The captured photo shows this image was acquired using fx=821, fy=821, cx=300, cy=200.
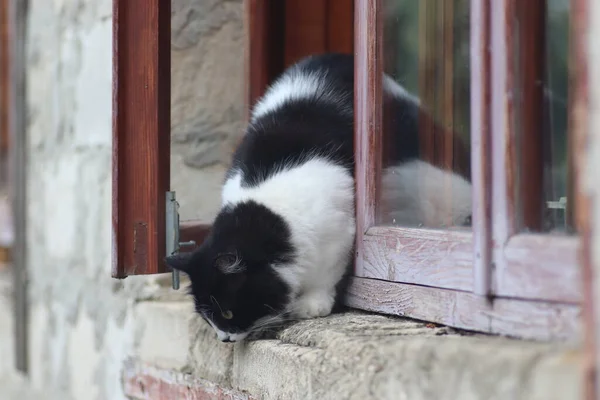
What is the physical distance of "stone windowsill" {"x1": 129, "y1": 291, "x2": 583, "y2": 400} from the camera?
4.01 feet

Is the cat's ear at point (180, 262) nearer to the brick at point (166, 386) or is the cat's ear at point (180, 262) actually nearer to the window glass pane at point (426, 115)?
the brick at point (166, 386)

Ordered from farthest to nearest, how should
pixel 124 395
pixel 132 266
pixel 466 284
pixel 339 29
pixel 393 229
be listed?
pixel 339 29 → pixel 124 395 → pixel 132 266 → pixel 393 229 → pixel 466 284

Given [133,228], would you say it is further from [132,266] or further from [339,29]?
[339,29]

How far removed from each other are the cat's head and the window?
0.19m

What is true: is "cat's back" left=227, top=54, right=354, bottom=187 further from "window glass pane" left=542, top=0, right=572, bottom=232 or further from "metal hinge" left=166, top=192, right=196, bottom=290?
"window glass pane" left=542, top=0, right=572, bottom=232

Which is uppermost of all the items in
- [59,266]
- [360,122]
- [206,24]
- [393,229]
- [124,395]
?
[206,24]

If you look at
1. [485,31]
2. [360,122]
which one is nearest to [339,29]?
[360,122]

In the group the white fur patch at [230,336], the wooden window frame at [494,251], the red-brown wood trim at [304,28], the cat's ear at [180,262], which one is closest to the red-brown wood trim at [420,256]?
the wooden window frame at [494,251]

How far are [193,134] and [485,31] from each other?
4.68 ft

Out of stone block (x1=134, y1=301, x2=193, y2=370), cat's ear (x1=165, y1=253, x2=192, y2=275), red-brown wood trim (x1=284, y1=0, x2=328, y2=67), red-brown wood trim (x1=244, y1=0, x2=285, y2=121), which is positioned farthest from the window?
red-brown wood trim (x1=284, y1=0, x2=328, y2=67)

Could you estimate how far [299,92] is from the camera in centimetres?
239

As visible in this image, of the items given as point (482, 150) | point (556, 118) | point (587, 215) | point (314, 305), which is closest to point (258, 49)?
point (314, 305)

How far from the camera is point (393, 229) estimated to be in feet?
6.33

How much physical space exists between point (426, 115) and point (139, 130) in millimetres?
779
